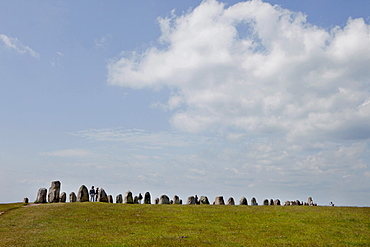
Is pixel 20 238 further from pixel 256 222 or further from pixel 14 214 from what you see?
pixel 256 222

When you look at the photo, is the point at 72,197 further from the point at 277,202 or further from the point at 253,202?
the point at 277,202

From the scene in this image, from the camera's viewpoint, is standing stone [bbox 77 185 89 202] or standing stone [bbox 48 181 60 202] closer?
standing stone [bbox 48 181 60 202]

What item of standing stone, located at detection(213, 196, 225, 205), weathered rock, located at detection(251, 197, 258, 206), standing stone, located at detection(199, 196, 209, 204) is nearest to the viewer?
standing stone, located at detection(213, 196, 225, 205)

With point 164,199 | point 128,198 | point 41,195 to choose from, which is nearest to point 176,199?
point 164,199

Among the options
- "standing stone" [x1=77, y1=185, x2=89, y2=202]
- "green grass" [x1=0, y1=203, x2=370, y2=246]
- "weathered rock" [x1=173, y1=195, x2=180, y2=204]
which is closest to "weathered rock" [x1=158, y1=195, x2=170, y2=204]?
"weathered rock" [x1=173, y1=195, x2=180, y2=204]

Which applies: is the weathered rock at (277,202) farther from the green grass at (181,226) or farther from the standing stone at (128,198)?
the standing stone at (128,198)

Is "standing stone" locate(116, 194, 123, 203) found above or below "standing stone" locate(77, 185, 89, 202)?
below

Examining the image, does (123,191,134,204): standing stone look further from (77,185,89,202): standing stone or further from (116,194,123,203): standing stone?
(77,185,89,202): standing stone

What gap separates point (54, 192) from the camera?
186 ft

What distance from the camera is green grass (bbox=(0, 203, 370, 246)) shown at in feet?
88.2

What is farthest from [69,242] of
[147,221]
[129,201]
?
[129,201]

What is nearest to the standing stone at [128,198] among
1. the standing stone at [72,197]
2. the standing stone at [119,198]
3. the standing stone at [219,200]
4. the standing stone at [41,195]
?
the standing stone at [119,198]

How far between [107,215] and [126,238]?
14.2 m

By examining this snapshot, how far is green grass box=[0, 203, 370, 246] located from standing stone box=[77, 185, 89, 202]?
28.2 ft
